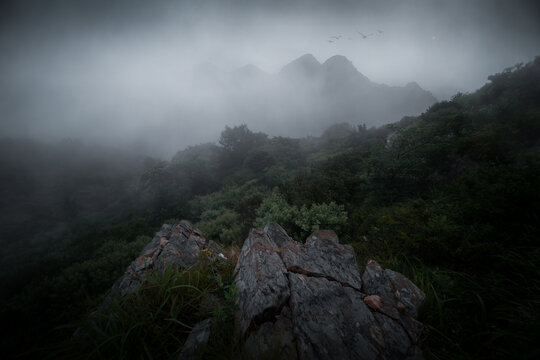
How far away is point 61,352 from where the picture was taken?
143 cm

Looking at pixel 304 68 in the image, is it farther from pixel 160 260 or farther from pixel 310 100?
pixel 160 260

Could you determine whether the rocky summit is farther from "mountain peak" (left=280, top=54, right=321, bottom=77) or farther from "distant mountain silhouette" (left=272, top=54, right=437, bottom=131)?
"mountain peak" (left=280, top=54, right=321, bottom=77)

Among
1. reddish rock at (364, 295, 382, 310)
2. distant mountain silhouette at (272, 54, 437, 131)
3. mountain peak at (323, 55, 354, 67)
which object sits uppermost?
mountain peak at (323, 55, 354, 67)

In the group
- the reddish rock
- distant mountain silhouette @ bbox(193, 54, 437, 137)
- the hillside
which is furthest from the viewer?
distant mountain silhouette @ bbox(193, 54, 437, 137)

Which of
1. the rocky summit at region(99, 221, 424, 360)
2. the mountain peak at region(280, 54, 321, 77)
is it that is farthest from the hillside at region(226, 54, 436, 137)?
the rocky summit at region(99, 221, 424, 360)

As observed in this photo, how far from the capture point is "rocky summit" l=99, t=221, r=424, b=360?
5.05 feet

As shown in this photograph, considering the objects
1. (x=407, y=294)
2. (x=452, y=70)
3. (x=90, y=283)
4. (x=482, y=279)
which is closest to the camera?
(x=407, y=294)

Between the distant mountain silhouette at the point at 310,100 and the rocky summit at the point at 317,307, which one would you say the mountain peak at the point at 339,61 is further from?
the rocky summit at the point at 317,307

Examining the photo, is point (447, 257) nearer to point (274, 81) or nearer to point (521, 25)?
point (274, 81)

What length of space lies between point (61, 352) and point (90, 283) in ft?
18.2

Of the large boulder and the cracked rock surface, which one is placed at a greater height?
the large boulder

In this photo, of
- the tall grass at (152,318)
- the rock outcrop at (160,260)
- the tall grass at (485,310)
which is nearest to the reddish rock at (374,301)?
the tall grass at (485,310)

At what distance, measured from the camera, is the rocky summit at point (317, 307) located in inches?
60.6

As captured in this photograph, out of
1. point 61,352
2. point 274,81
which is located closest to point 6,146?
point 61,352
